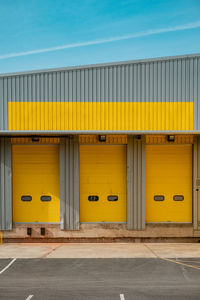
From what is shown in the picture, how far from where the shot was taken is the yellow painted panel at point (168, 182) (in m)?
13.8

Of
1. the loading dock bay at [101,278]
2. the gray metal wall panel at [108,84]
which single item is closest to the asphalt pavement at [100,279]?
the loading dock bay at [101,278]

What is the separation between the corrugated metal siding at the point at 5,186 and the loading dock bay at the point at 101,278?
298cm

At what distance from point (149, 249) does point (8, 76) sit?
10119mm

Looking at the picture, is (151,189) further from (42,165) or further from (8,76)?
(8,76)

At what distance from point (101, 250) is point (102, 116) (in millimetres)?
5948

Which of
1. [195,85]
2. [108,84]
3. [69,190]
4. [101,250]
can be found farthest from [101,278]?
[195,85]

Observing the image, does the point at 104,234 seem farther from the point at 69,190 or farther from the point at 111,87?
the point at 111,87

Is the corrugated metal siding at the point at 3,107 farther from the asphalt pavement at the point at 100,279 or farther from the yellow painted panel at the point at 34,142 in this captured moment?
the asphalt pavement at the point at 100,279

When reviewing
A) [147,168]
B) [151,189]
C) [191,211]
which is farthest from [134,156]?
[191,211]

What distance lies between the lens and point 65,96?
13336 mm

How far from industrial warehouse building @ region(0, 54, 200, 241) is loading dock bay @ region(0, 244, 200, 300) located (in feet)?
9.50

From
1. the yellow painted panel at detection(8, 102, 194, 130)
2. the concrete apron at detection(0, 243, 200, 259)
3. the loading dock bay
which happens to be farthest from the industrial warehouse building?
the loading dock bay

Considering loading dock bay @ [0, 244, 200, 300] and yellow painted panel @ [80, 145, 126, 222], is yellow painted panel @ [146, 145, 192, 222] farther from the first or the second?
loading dock bay @ [0, 244, 200, 300]

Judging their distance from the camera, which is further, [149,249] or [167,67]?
[167,67]
